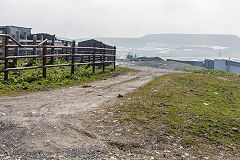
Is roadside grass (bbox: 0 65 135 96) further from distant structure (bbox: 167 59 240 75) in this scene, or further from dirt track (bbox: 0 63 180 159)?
distant structure (bbox: 167 59 240 75)

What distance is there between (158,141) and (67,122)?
197cm

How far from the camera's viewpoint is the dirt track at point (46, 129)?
4105mm

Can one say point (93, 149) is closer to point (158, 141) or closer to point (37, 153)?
point (37, 153)

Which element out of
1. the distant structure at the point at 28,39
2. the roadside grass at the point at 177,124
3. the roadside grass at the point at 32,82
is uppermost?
the distant structure at the point at 28,39

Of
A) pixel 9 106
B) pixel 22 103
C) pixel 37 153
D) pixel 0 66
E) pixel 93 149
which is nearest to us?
pixel 37 153

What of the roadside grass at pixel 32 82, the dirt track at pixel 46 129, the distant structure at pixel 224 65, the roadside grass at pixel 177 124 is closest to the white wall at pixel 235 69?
the distant structure at pixel 224 65

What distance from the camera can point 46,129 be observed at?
507 cm

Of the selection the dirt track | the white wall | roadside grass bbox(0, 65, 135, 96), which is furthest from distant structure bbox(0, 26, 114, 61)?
the white wall

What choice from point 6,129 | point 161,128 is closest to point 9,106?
point 6,129

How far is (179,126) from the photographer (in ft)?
18.7

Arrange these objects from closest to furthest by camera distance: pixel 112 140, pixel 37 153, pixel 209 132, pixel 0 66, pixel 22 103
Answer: pixel 37 153 < pixel 112 140 < pixel 209 132 < pixel 22 103 < pixel 0 66

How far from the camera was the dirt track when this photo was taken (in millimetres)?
4105

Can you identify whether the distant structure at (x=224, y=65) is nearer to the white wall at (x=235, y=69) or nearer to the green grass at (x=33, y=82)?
the white wall at (x=235, y=69)

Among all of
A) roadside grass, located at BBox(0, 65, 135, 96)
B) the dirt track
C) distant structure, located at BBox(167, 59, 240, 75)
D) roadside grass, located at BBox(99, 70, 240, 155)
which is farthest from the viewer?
distant structure, located at BBox(167, 59, 240, 75)
